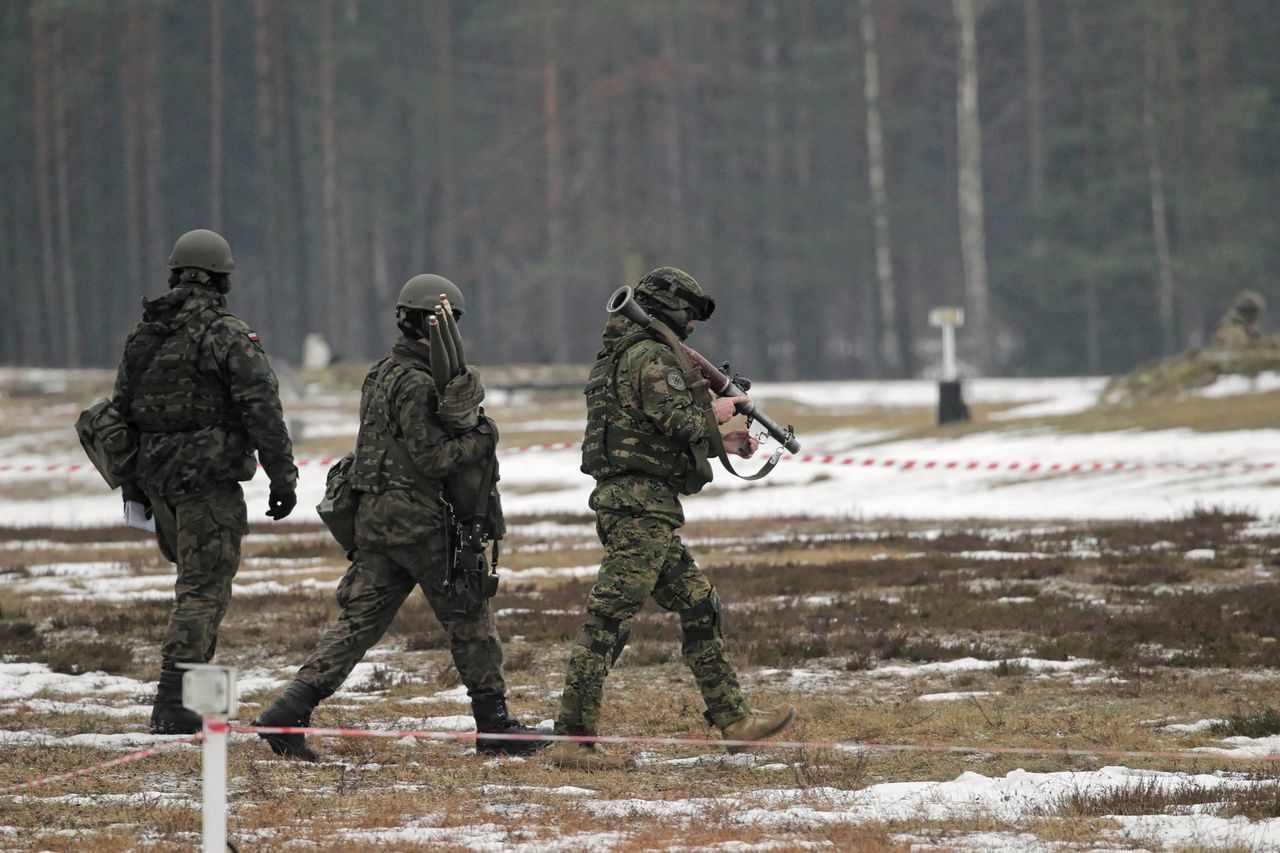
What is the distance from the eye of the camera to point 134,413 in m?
8.00

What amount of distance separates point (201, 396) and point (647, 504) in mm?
2198

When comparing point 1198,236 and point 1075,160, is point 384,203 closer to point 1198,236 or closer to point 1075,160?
point 1075,160

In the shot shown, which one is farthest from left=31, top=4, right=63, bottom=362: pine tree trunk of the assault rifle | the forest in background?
the assault rifle

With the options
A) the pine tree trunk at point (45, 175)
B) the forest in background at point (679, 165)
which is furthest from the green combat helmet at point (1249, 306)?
the pine tree trunk at point (45, 175)

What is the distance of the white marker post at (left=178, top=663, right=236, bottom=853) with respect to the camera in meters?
4.72

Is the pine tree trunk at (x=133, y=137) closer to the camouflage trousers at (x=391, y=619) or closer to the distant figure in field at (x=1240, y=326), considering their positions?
the distant figure in field at (x=1240, y=326)

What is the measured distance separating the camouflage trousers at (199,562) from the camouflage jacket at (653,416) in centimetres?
182

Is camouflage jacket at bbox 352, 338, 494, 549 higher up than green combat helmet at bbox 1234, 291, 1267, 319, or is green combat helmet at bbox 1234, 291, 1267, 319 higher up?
green combat helmet at bbox 1234, 291, 1267, 319

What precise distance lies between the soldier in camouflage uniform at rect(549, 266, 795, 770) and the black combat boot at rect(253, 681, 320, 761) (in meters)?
1.05

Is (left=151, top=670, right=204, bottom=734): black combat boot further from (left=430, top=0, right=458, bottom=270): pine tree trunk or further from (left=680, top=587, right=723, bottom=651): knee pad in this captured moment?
(left=430, top=0, right=458, bottom=270): pine tree trunk

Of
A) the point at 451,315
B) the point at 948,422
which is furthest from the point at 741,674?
the point at 948,422

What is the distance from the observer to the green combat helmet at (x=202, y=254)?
800 centimetres

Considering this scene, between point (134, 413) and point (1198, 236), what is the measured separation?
52215mm

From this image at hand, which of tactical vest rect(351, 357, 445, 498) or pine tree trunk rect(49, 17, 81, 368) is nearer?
tactical vest rect(351, 357, 445, 498)
